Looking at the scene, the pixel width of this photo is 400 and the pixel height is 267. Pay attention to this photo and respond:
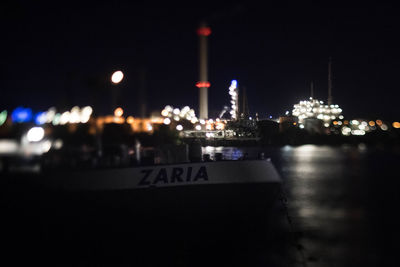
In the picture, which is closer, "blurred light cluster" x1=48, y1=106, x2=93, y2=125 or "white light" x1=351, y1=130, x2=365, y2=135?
"blurred light cluster" x1=48, y1=106, x2=93, y2=125

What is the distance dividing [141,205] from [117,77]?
14.6 feet

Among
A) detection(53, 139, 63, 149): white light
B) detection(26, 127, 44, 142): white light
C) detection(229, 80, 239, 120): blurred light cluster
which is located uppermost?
detection(229, 80, 239, 120): blurred light cluster

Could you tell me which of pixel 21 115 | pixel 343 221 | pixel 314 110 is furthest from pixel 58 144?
pixel 314 110

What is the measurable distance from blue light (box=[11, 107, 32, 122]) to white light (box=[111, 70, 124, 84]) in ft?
7.40

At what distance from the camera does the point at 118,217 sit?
44.4 ft

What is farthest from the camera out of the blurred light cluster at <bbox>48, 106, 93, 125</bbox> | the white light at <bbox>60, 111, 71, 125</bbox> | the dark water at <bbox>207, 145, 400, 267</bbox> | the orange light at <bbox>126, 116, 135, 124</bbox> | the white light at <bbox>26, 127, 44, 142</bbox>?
the orange light at <bbox>126, 116, 135, 124</bbox>

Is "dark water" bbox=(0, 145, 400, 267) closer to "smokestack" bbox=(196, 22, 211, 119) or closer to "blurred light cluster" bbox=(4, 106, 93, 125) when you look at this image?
"blurred light cluster" bbox=(4, 106, 93, 125)

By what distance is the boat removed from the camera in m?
11.6

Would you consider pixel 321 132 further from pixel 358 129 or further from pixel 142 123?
pixel 142 123

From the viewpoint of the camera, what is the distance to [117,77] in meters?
10.8

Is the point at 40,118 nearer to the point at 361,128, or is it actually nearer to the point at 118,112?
the point at 118,112

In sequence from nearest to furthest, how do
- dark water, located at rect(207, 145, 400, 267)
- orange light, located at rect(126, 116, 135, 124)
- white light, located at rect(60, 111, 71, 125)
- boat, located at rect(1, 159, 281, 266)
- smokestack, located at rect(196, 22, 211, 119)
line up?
dark water, located at rect(207, 145, 400, 267), white light, located at rect(60, 111, 71, 125), orange light, located at rect(126, 116, 135, 124), boat, located at rect(1, 159, 281, 266), smokestack, located at rect(196, 22, 211, 119)

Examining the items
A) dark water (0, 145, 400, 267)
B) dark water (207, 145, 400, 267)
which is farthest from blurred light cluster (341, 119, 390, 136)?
dark water (0, 145, 400, 267)

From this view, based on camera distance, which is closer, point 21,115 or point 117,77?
point 21,115
